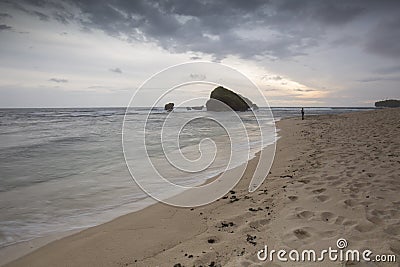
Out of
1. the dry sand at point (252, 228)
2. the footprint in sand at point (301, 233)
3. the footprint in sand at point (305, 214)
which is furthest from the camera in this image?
the footprint in sand at point (305, 214)

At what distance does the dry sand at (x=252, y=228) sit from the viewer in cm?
278

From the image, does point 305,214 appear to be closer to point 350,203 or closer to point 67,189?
point 350,203

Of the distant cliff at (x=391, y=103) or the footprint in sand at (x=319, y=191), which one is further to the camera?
the distant cliff at (x=391, y=103)

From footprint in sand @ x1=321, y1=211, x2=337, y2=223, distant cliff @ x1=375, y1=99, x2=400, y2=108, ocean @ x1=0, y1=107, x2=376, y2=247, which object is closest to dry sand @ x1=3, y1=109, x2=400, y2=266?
footprint in sand @ x1=321, y1=211, x2=337, y2=223

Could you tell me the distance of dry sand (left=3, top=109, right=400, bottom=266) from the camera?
278 cm

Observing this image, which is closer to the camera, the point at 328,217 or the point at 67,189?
the point at 328,217

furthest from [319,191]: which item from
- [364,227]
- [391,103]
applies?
[391,103]

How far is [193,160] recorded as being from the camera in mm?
9227

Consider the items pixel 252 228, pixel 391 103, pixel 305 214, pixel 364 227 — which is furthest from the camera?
pixel 391 103

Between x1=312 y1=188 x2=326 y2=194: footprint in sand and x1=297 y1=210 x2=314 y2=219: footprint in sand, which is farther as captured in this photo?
x1=312 y1=188 x2=326 y2=194: footprint in sand

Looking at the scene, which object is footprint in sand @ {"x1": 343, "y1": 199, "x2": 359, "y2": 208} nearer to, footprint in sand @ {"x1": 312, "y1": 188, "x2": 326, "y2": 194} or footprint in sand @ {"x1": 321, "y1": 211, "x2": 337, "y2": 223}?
footprint in sand @ {"x1": 321, "y1": 211, "x2": 337, "y2": 223}

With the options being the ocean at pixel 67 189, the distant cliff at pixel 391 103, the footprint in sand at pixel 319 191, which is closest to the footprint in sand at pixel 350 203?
the footprint in sand at pixel 319 191

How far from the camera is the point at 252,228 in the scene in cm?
331

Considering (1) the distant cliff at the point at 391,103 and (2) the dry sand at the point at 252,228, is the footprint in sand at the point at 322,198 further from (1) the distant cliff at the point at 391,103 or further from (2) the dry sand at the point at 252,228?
(1) the distant cliff at the point at 391,103
